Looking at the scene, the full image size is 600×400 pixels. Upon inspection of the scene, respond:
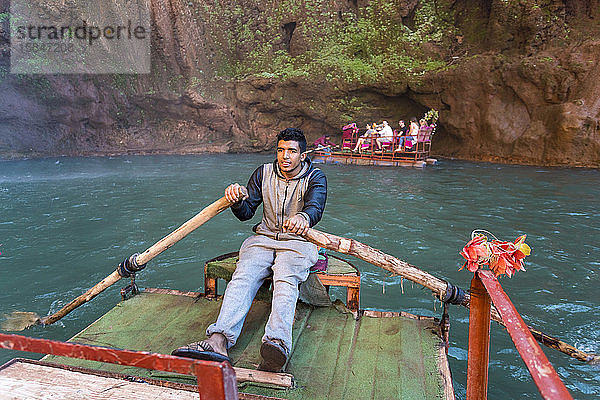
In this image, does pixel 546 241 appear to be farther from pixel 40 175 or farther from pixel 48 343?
pixel 40 175

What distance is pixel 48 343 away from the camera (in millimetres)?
1281

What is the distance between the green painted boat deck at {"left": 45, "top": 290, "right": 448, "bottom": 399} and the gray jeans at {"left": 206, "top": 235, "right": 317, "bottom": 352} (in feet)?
0.82

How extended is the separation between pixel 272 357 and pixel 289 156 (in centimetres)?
160

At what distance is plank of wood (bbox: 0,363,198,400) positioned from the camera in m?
1.87

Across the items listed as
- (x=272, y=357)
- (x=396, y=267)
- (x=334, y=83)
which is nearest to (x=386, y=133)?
(x=334, y=83)

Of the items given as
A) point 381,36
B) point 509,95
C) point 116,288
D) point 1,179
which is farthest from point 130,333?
point 381,36

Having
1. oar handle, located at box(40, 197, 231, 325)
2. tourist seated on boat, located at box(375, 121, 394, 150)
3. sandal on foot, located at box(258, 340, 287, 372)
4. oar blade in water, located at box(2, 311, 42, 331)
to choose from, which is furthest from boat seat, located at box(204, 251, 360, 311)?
tourist seated on boat, located at box(375, 121, 394, 150)

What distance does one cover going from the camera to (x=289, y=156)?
11.1 feet

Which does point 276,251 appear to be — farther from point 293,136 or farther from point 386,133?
point 386,133

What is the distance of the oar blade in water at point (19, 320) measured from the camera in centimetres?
407

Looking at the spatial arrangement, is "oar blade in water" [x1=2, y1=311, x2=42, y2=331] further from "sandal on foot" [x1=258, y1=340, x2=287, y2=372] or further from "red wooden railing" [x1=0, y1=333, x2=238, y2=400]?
"red wooden railing" [x1=0, y1=333, x2=238, y2=400]

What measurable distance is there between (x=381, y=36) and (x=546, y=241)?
657 inches

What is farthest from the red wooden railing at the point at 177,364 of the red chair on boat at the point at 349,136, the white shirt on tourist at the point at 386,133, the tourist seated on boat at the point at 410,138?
Result: the red chair on boat at the point at 349,136

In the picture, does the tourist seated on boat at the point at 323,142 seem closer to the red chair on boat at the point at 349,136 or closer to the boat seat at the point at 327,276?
the red chair on boat at the point at 349,136
